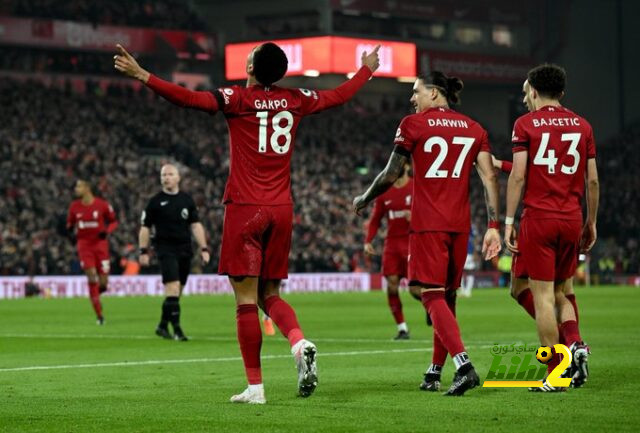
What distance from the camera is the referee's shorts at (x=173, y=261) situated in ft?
66.8

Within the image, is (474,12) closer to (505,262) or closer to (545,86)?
(505,262)

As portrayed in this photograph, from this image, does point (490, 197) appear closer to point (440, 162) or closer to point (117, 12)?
point (440, 162)

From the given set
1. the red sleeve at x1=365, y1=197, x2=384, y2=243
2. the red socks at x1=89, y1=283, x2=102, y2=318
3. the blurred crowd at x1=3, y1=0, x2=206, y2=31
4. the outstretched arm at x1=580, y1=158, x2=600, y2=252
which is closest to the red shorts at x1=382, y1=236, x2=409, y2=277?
the red sleeve at x1=365, y1=197, x2=384, y2=243

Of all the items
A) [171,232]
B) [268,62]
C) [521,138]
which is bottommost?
[171,232]

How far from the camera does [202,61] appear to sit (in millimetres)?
67938

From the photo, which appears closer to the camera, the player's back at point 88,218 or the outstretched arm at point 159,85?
the outstretched arm at point 159,85

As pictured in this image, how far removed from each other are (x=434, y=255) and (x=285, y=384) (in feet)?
6.63

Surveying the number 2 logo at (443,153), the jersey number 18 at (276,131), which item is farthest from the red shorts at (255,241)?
the number 2 logo at (443,153)

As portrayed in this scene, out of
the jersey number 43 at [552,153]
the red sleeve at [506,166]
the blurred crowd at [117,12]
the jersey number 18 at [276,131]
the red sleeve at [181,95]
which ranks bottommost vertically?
the red sleeve at [506,166]

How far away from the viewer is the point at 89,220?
1006 inches

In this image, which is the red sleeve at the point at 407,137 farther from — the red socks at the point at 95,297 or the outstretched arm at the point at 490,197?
the red socks at the point at 95,297

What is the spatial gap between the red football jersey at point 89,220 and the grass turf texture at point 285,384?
1.62 meters

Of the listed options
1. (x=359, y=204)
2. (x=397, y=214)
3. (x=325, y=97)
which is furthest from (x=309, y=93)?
(x=397, y=214)

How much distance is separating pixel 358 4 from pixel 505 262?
20449mm
